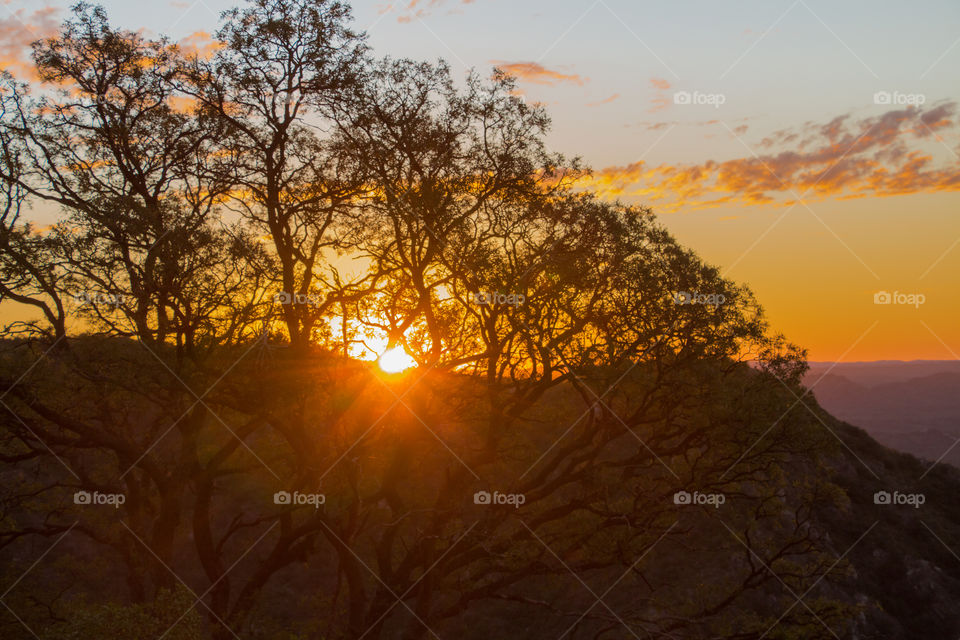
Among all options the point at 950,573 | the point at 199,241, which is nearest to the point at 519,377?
the point at 199,241

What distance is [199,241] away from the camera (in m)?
18.4

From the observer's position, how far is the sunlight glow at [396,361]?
19.4 meters

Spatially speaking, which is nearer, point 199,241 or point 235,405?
point 199,241

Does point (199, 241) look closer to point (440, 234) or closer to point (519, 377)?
point (440, 234)

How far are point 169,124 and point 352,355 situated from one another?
9.91 meters

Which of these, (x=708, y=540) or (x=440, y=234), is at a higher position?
(x=440, y=234)

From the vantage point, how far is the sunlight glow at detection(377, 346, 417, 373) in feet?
63.8

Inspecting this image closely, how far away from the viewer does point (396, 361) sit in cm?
1972

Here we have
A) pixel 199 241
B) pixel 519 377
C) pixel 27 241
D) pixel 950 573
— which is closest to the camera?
pixel 27 241

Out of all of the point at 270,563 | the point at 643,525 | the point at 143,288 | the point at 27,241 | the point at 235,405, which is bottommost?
the point at 270,563

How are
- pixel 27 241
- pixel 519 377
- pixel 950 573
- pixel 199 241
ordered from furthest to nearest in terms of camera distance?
pixel 950 573
pixel 519 377
pixel 199 241
pixel 27 241

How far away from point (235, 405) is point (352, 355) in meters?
4.49

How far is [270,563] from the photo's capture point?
2042cm

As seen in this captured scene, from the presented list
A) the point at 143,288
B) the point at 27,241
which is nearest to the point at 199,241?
the point at 143,288
